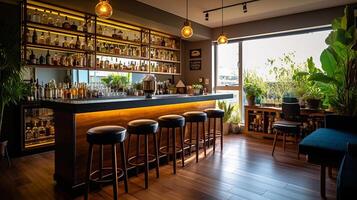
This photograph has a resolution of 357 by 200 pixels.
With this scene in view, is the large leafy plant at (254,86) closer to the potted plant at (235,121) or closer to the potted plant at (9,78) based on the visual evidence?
the potted plant at (235,121)

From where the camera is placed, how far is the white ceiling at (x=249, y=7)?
4230mm

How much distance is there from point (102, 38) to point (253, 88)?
340 cm

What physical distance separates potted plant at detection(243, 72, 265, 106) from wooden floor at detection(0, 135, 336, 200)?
1715 millimetres

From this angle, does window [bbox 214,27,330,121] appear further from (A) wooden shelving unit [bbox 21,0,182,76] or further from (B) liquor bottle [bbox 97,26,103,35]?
(B) liquor bottle [bbox 97,26,103,35]

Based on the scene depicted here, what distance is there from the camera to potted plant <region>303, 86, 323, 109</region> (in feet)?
14.5

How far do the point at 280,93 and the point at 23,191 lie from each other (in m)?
4.94

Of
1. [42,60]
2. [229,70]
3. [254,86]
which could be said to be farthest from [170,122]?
[229,70]

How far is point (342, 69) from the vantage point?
355cm

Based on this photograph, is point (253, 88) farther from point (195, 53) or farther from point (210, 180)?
point (210, 180)

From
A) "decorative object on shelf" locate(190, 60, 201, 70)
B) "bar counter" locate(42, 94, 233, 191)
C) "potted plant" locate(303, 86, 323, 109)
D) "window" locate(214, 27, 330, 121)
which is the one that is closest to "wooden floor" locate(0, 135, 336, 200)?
"bar counter" locate(42, 94, 233, 191)

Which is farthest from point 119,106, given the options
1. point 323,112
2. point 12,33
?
point 323,112

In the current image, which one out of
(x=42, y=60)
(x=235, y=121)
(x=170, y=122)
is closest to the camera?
(x=170, y=122)

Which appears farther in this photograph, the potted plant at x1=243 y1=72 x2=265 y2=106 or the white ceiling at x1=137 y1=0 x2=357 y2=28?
the potted plant at x1=243 y1=72 x2=265 y2=106

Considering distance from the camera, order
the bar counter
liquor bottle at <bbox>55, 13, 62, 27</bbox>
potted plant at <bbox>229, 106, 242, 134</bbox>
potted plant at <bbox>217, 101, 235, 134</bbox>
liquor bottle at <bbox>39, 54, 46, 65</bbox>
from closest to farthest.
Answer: the bar counter → liquor bottle at <bbox>39, 54, 46, 65</bbox> → liquor bottle at <bbox>55, 13, 62, 27</bbox> → potted plant at <bbox>217, 101, 235, 134</bbox> → potted plant at <bbox>229, 106, 242, 134</bbox>
